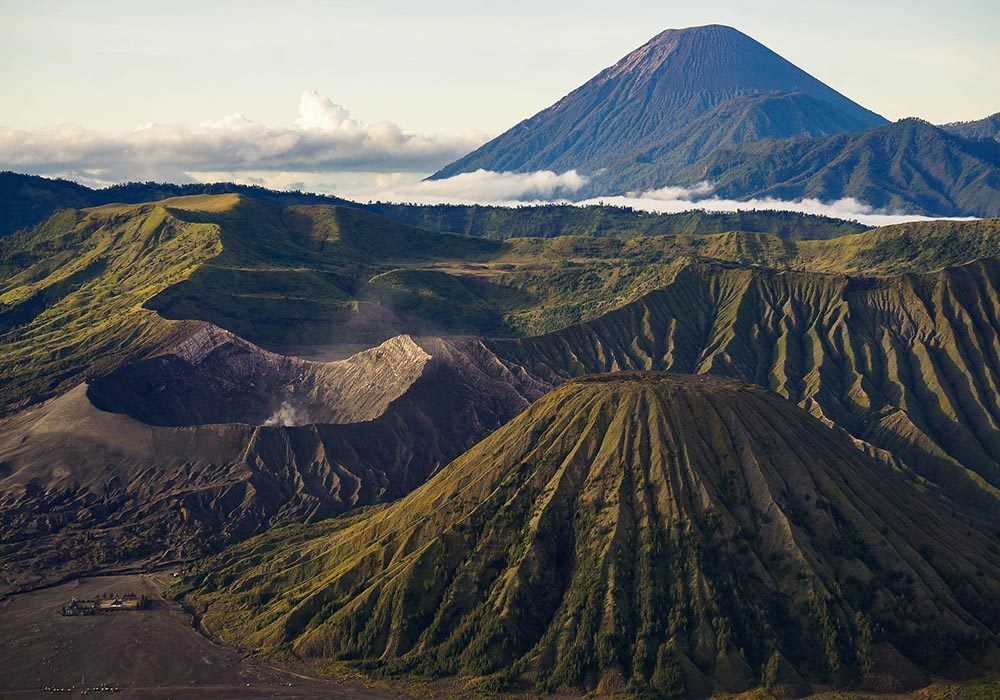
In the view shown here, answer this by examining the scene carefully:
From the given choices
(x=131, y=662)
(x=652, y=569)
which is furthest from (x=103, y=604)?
(x=652, y=569)

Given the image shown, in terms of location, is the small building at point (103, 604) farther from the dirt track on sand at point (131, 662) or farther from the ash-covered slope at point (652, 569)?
the ash-covered slope at point (652, 569)

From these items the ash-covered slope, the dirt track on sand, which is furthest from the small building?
the ash-covered slope

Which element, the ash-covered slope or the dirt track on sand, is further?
the ash-covered slope

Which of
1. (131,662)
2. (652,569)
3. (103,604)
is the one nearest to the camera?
(652,569)

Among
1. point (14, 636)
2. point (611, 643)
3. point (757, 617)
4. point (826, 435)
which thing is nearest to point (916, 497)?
point (826, 435)

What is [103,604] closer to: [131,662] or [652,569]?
[131,662]

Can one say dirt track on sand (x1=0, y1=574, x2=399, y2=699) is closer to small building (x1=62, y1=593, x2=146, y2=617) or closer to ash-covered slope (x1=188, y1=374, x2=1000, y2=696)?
small building (x1=62, y1=593, x2=146, y2=617)

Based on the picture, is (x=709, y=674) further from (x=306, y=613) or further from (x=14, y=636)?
(x=14, y=636)

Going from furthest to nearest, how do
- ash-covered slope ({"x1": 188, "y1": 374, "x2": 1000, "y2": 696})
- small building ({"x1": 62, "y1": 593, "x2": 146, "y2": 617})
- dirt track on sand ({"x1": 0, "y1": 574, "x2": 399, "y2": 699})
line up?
1. small building ({"x1": 62, "y1": 593, "x2": 146, "y2": 617})
2. ash-covered slope ({"x1": 188, "y1": 374, "x2": 1000, "y2": 696})
3. dirt track on sand ({"x1": 0, "y1": 574, "x2": 399, "y2": 699})
